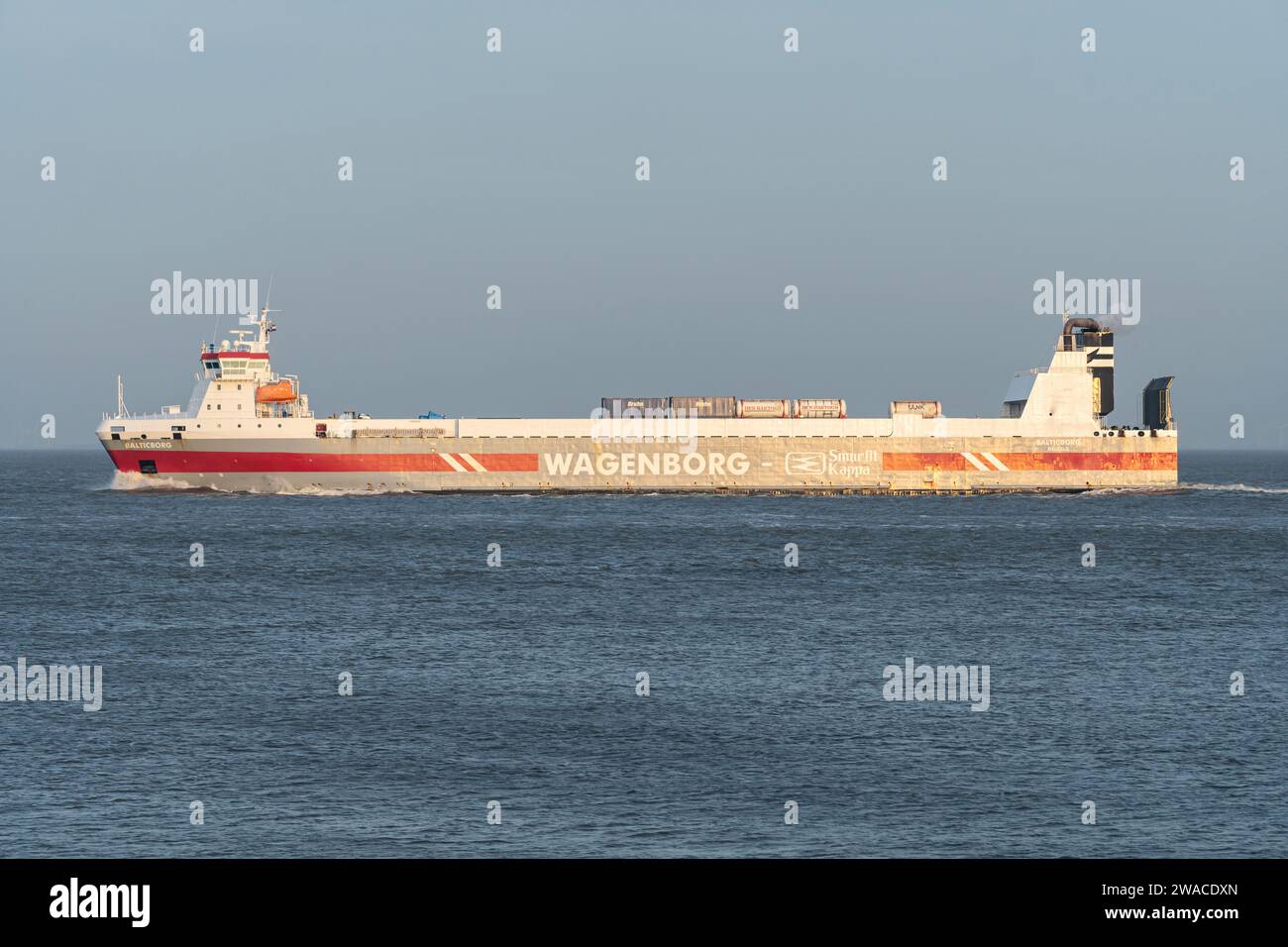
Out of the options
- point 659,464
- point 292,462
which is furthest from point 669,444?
point 292,462

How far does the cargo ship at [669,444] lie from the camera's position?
83.1 metres

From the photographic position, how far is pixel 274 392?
275ft

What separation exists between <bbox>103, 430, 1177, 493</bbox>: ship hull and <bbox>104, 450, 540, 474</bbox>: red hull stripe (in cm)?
7

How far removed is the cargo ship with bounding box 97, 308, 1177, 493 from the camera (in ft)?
273

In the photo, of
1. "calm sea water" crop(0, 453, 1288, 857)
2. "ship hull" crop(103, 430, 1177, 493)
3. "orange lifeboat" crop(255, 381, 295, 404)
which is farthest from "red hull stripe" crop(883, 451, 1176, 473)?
"orange lifeboat" crop(255, 381, 295, 404)

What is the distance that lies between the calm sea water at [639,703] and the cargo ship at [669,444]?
905 inches

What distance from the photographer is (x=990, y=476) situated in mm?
90188

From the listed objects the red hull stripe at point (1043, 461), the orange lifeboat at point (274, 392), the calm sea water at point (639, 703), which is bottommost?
the calm sea water at point (639, 703)

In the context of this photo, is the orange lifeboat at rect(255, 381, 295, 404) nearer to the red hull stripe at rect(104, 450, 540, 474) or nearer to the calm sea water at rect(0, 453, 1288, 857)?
the red hull stripe at rect(104, 450, 540, 474)

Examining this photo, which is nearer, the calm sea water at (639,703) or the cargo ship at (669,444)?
the calm sea water at (639,703)

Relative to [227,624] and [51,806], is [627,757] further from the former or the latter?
[227,624]

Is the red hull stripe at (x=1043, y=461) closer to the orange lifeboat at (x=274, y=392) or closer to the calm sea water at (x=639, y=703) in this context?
the calm sea water at (x=639, y=703)

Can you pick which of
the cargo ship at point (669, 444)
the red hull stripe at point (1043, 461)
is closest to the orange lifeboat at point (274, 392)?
the cargo ship at point (669, 444)

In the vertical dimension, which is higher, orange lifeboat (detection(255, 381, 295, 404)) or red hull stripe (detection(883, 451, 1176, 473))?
orange lifeboat (detection(255, 381, 295, 404))
